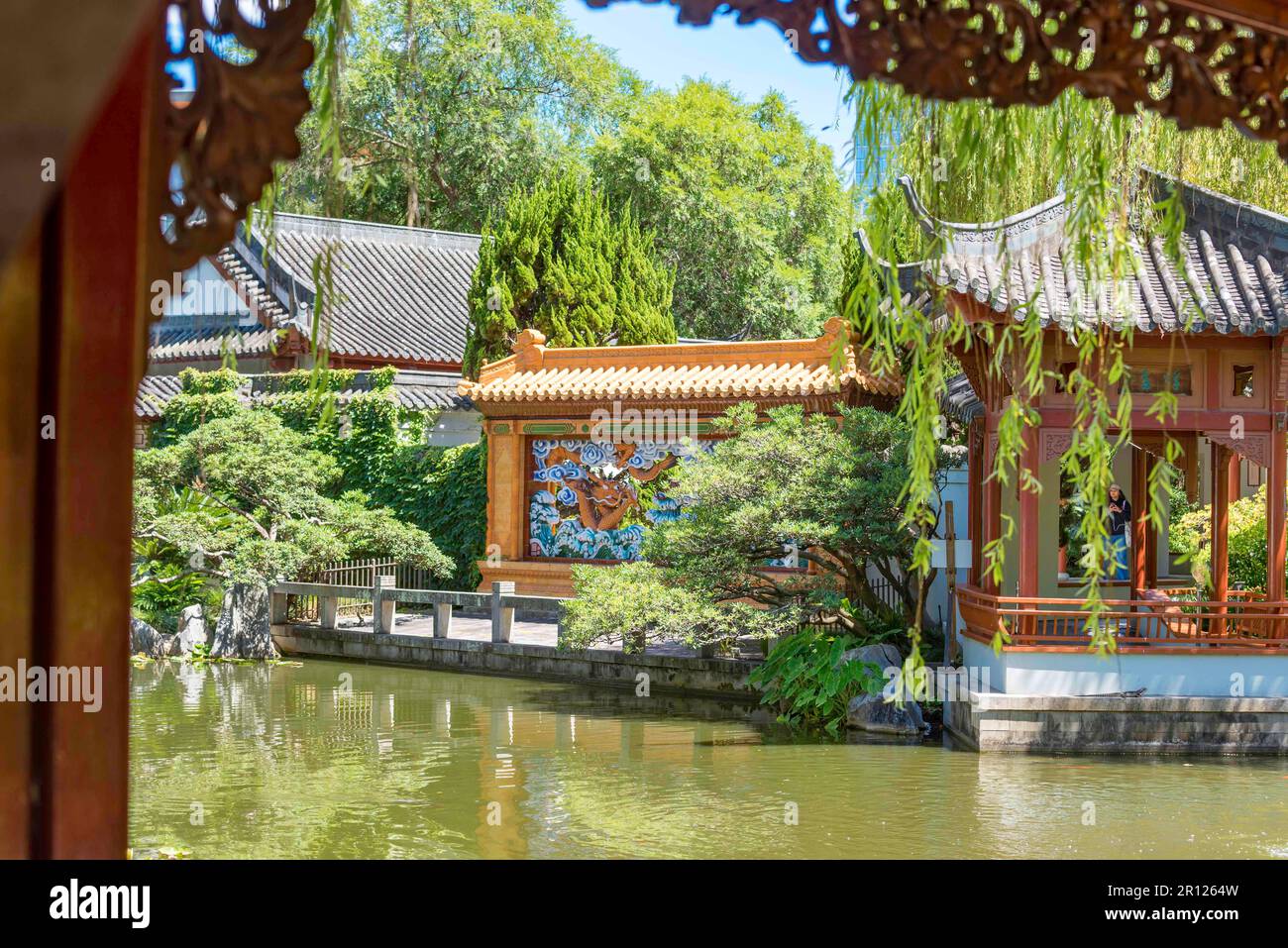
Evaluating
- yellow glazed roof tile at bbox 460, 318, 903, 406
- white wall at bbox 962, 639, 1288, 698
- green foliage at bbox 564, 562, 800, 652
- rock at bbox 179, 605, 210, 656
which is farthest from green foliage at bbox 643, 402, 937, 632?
rock at bbox 179, 605, 210, 656

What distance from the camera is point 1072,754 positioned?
→ 929 centimetres

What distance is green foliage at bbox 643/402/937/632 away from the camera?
10.6 m

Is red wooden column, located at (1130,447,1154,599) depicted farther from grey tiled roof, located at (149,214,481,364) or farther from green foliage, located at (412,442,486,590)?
grey tiled roof, located at (149,214,481,364)

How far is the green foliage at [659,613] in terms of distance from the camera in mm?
10562

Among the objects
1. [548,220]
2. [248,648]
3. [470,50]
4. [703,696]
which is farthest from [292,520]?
[470,50]

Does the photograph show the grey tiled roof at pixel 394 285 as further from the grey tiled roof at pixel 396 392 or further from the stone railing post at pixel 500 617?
the stone railing post at pixel 500 617

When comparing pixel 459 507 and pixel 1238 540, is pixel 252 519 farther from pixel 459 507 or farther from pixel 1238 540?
pixel 1238 540

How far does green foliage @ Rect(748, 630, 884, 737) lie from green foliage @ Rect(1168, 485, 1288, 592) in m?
2.90

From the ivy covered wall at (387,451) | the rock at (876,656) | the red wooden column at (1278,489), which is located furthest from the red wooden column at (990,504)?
the ivy covered wall at (387,451)

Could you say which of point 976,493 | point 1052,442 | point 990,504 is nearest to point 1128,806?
point 1052,442

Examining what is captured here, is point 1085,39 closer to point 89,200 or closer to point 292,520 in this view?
point 89,200

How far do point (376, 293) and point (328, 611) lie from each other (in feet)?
24.9

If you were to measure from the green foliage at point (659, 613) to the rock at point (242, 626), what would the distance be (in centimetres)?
408

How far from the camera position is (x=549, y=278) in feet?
57.6
